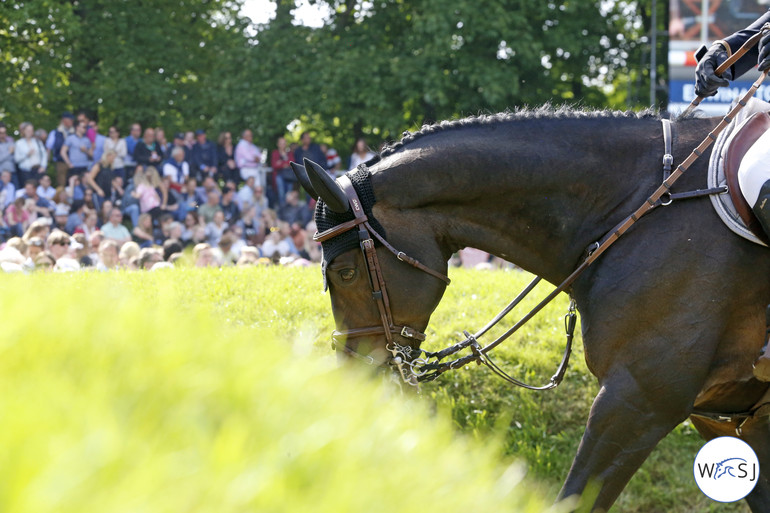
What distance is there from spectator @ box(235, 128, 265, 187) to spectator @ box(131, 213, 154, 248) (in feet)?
15.0

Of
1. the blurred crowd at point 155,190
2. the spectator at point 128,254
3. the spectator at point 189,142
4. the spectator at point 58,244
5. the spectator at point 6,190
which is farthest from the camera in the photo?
the spectator at point 189,142

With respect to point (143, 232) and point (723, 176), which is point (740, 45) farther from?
point (143, 232)

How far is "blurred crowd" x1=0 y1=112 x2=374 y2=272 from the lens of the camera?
15.7 m

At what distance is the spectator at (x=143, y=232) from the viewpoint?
14938 millimetres

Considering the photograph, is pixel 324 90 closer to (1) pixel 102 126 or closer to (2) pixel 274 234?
→ (1) pixel 102 126

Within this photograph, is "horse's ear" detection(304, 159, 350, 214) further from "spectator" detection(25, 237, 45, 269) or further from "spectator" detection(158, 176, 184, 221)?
"spectator" detection(158, 176, 184, 221)

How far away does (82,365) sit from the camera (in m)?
1.42

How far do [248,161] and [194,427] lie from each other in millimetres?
18948

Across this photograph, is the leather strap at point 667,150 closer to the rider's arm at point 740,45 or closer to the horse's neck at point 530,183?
the horse's neck at point 530,183

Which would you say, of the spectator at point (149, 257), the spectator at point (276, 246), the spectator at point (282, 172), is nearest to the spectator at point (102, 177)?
the spectator at point (282, 172)

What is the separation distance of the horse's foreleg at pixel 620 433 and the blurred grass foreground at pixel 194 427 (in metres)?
2.38

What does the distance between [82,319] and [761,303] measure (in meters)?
3.53

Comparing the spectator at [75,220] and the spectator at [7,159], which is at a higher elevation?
the spectator at [7,159]

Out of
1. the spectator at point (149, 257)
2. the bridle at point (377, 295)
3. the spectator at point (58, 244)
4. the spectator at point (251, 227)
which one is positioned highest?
the bridle at point (377, 295)
